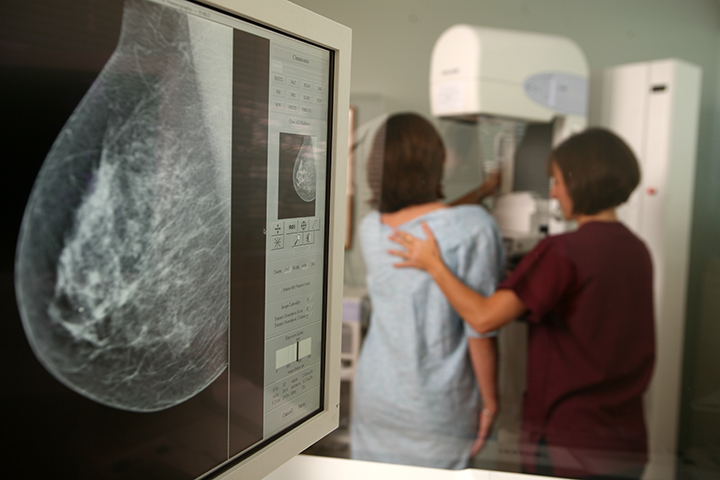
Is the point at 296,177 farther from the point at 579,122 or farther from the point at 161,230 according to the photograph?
the point at 579,122

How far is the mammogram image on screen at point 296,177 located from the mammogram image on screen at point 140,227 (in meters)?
0.06

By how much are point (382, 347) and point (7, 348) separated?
1.17 meters

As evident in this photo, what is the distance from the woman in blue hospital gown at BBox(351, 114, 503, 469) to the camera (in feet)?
4.23

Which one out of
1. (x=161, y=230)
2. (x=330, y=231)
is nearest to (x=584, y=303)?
(x=330, y=231)

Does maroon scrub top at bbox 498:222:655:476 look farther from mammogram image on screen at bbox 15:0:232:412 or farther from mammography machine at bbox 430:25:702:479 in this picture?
mammogram image on screen at bbox 15:0:232:412

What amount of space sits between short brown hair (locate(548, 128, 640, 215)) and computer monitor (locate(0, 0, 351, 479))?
0.98 metres

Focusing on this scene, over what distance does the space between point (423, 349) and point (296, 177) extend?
1.00 m

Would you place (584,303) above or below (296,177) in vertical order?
below

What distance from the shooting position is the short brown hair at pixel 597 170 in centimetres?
123

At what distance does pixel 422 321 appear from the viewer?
131cm

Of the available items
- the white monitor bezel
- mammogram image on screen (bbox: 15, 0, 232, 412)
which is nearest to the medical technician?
the white monitor bezel

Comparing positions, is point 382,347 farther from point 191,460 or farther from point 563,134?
point 191,460

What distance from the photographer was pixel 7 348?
9.0 inches

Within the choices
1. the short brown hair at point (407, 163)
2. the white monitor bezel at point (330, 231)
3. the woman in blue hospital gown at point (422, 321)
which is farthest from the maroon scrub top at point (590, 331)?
the white monitor bezel at point (330, 231)
